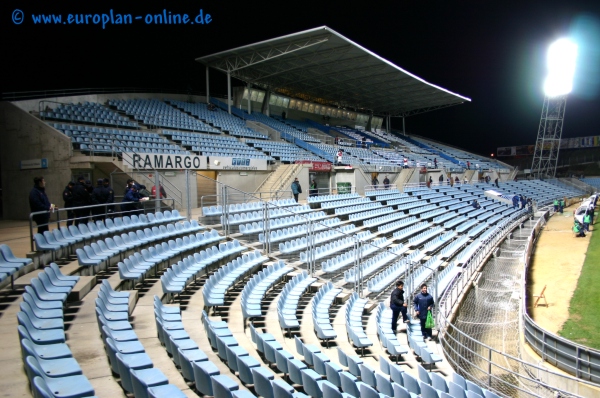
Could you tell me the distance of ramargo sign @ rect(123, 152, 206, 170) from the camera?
529 inches

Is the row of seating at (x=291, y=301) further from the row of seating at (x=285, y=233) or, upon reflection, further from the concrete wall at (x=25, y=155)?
the concrete wall at (x=25, y=155)

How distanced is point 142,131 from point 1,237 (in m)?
9.64

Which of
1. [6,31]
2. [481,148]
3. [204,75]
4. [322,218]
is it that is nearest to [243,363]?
[322,218]

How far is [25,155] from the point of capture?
13617 mm

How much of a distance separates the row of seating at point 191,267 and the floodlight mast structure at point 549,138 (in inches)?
1761

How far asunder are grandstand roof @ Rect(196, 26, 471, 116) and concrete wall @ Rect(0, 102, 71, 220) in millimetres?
13393

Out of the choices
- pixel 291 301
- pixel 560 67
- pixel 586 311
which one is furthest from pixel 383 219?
pixel 560 67

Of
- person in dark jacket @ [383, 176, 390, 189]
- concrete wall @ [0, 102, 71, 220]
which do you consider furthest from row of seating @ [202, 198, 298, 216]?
person in dark jacket @ [383, 176, 390, 189]

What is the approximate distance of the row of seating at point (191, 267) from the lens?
694 cm

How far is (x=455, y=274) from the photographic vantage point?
41.0 feet

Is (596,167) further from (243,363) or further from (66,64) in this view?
(243,363)

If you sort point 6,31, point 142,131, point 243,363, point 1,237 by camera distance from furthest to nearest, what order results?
point 142,131
point 6,31
point 1,237
point 243,363

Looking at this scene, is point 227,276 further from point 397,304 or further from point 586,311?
point 586,311

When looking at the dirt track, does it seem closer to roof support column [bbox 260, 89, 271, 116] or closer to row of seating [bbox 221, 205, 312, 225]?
row of seating [bbox 221, 205, 312, 225]
